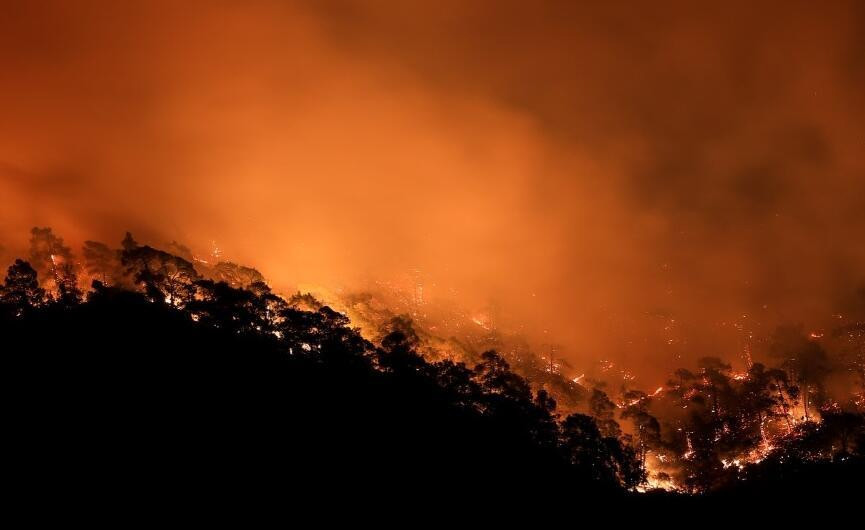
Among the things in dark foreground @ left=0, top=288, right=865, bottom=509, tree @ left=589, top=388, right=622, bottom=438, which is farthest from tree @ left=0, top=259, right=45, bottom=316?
tree @ left=589, top=388, right=622, bottom=438

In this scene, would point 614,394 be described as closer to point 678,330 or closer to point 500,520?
point 678,330

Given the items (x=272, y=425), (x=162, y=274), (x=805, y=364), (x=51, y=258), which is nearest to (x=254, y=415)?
(x=272, y=425)

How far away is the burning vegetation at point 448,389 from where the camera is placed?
37.5m

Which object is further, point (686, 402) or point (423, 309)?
point (423, 309)

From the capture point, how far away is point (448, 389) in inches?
1713

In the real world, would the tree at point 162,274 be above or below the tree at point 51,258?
below

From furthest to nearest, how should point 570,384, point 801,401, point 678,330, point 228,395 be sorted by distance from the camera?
point 678,330, point 801,401, point 570,384, point 228,395

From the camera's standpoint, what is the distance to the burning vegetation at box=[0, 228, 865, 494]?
37469 millimetres

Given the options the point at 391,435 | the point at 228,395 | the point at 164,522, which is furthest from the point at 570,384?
the point at 164,522

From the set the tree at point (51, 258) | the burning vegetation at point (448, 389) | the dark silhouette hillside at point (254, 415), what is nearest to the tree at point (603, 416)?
the burning vegetation at point (448, 389)

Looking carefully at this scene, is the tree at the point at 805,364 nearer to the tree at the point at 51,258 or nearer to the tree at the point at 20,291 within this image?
the tree at the point at 20,291

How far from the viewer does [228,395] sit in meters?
31.9

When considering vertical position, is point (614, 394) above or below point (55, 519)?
above

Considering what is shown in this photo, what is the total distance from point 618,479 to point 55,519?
117ft
